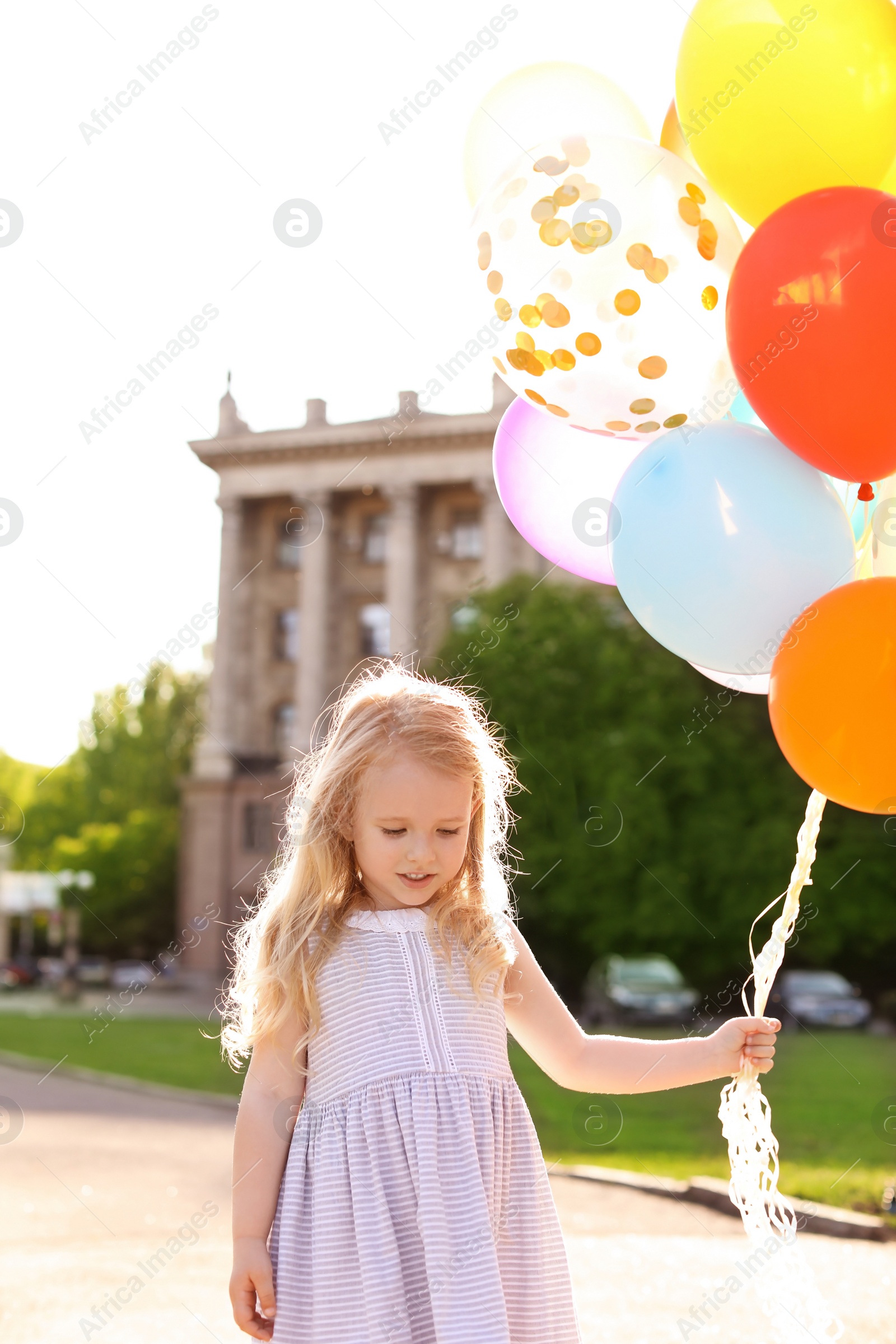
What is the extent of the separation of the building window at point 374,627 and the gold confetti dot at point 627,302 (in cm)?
4202

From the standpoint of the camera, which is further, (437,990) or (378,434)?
(378,434)

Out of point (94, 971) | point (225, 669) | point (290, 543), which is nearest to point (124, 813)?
point (94, 971)

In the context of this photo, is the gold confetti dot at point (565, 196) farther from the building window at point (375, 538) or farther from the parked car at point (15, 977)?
the parked car at point (15, 977)

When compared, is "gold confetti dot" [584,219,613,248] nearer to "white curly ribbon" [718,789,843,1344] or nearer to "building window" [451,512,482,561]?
"white curly ribbon" [718,789,843,1344]

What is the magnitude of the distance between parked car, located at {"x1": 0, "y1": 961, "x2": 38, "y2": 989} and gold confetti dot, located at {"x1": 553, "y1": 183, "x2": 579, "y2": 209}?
48.3 metres

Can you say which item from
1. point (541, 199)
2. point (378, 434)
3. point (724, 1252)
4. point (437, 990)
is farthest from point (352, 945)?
point (378, 434)

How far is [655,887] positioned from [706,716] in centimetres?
353

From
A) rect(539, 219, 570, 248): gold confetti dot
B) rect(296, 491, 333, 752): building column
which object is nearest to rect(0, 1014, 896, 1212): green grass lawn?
rect(539, 219, 570, 248): gold confetti dot

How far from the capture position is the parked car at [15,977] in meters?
47.4

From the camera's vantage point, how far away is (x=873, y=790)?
8.56 feet

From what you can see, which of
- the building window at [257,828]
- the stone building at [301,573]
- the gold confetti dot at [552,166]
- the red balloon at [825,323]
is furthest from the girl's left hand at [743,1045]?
the building window at [257,828]

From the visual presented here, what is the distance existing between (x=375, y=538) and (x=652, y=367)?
43.3m

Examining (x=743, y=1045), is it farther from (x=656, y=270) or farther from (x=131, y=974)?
(x=131, y=974)

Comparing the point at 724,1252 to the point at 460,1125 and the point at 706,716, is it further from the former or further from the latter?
the point at 706,716
